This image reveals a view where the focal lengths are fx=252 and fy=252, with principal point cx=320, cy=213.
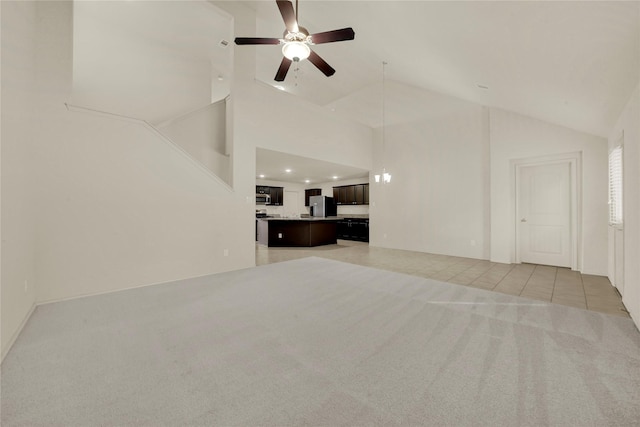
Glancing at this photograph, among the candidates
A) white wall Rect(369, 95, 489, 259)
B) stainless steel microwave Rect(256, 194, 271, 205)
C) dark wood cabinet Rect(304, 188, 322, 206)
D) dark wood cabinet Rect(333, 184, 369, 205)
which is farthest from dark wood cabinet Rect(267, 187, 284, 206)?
white wall Rect(369, 95, 489, 259)

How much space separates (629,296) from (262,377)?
3919mm

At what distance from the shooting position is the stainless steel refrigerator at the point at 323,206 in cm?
952

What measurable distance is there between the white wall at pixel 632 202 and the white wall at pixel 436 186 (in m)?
2.99

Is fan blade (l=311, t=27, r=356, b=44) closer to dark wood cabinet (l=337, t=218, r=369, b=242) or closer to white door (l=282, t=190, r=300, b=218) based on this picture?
dark wood cabinet (l=337, t=218, r=369, b=242)

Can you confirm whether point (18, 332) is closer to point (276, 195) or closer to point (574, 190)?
point (574, 190)

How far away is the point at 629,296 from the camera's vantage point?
2.76 m

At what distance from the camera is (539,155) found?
16.5 feet

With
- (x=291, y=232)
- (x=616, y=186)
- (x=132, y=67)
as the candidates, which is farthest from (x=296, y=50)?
(x=291, y=232)

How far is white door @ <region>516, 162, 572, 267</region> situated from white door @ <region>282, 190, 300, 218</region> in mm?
7735

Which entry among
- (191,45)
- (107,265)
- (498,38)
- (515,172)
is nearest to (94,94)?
(191,45)

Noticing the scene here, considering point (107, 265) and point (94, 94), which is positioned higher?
point (94, 94)

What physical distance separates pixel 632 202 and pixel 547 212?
2.64 meters

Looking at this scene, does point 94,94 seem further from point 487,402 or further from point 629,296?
point 629,296

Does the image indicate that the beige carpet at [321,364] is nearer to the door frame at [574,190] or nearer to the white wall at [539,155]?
the white wall at [539,155]
